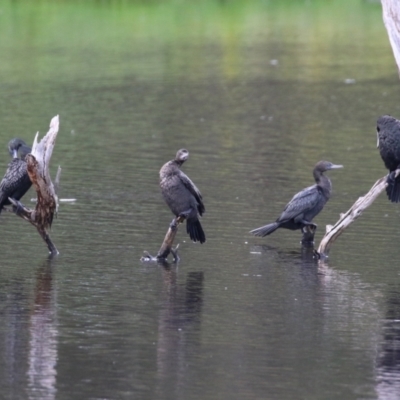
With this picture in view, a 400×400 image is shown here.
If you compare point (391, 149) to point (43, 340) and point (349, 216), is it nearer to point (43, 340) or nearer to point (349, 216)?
point (349, 216)

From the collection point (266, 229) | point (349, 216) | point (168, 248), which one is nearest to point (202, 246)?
point (266, 229)

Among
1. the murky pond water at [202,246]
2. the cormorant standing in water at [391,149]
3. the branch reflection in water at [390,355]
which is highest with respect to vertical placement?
the cormorant standing in water at [391,149]

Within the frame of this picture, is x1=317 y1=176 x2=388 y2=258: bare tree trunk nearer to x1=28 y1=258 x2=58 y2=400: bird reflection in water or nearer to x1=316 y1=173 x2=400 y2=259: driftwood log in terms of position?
x1=316 y1=173 x2=400 y2=259: driftwood log

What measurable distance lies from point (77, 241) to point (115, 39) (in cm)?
2230

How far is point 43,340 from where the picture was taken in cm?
851

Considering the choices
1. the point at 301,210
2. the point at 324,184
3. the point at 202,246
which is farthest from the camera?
the point at 324,184

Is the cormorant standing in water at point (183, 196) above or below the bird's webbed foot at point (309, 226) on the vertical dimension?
above

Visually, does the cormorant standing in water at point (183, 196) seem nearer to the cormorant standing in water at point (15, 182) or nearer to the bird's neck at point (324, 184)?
the cormorant standing in water at point (15, 182)

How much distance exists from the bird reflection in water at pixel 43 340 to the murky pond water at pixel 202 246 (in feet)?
0.06

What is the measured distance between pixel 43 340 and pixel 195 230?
10.3 feet

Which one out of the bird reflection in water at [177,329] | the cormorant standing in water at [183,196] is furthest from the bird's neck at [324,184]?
the bird reflection in water at [177,329]

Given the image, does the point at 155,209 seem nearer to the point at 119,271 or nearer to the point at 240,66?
the point at 119,271

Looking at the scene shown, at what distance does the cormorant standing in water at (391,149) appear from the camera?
1139 cm

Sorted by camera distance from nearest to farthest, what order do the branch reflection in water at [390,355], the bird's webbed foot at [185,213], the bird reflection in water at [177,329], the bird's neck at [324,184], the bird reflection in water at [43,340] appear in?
the bird reflection in water at [43,340], the branch reflection in water at [390,355], the bird reflection in water at [177,329], the bird's webbed foot at [185,213], the bird's neck at [324,184]
